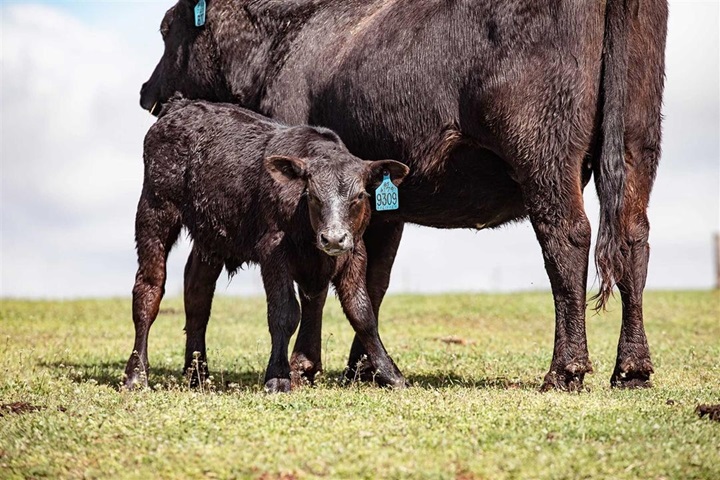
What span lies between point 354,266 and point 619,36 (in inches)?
113

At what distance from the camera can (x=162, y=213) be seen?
35.1 feet

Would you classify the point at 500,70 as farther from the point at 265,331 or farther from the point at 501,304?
the point at 501,304

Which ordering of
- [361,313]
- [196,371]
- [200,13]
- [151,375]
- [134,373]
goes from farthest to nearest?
[200,13] → [151,375] → [196,371] → [134,373] → [361,313]

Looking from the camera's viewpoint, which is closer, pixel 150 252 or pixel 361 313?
pixel 361 313

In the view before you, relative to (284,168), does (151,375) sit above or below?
below

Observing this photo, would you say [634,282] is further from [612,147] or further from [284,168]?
[284,168]

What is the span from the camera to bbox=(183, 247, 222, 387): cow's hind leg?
1085 cm

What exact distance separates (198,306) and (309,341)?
1124mm

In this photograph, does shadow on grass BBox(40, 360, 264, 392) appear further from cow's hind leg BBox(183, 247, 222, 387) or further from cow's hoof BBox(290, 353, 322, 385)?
cow's hoof BBox(290, 353, 322, 385)

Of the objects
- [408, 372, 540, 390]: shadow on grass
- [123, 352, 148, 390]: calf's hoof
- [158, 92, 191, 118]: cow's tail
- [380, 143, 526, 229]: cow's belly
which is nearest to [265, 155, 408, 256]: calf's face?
[380, 143, 526, 229]: cow's belly

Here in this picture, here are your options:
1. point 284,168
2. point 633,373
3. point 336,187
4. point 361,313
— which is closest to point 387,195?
point 336,187

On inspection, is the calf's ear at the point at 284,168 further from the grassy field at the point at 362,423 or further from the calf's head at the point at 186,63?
the calf's head at the point at 186,63

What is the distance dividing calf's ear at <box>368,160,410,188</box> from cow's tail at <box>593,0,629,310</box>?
1610mm

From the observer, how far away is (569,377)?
30.7 ft
